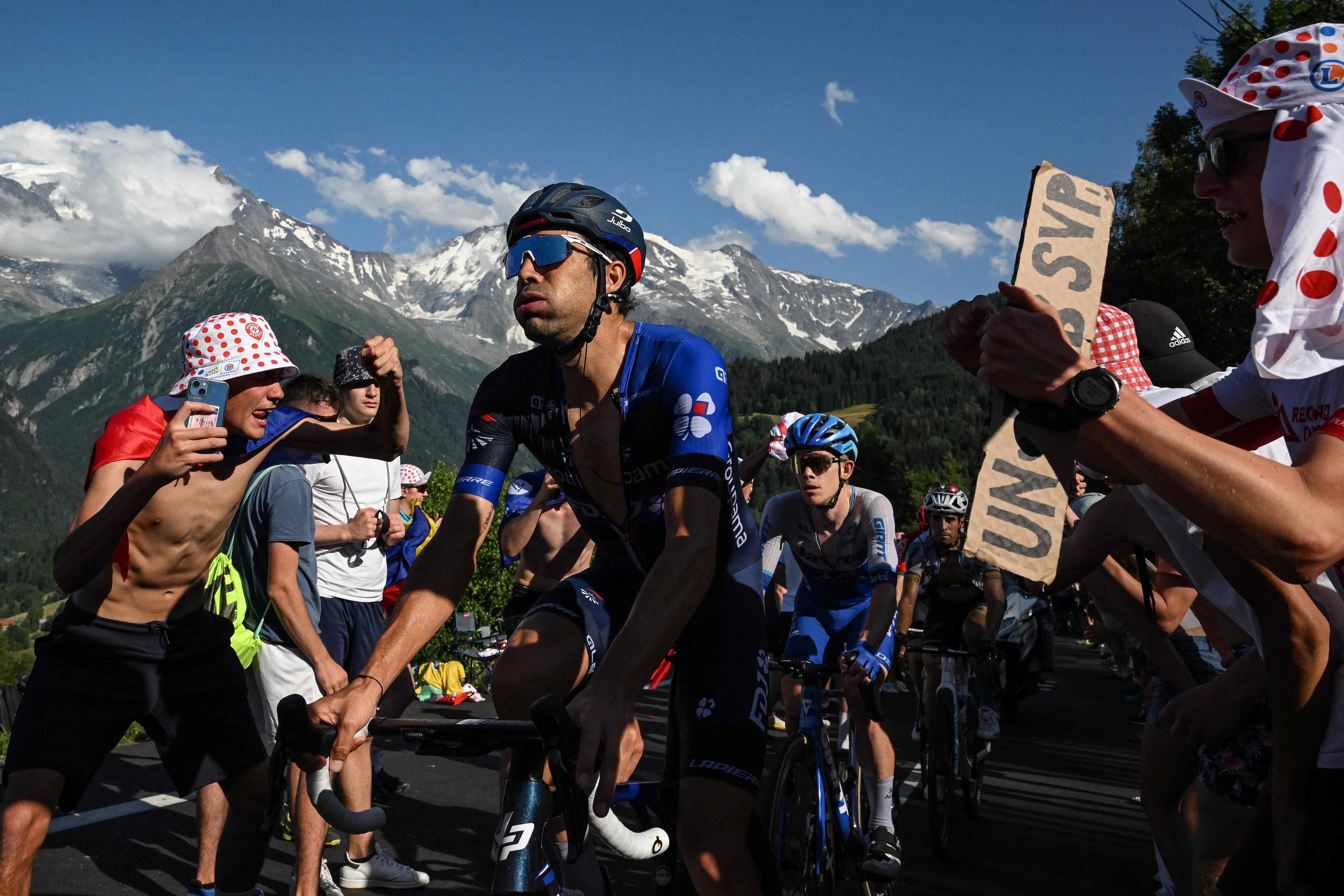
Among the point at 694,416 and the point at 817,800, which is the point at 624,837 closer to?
the point at 694,416

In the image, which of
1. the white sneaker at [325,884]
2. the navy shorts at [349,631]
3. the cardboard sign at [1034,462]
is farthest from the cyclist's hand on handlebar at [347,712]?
the navy shorts at [349,631]

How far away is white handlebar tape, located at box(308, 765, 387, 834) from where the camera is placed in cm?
185

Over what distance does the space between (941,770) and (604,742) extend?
5416mm

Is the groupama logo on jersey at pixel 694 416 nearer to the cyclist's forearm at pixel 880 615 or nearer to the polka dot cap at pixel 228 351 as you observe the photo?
the polka dot cap at pixel 228 351

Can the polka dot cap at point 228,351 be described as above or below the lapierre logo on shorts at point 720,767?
above

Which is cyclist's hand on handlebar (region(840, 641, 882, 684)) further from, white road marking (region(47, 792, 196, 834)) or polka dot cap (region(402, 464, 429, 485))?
polka dot cap (region(402, 464, 429, 485))

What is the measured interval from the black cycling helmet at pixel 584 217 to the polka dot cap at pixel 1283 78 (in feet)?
5.11

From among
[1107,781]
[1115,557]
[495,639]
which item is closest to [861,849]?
[1115,557]

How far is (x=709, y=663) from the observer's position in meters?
2.97

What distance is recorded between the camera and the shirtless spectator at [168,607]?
11.4ft

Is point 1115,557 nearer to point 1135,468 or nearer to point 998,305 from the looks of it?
point 998,305

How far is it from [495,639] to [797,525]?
1.83 metres

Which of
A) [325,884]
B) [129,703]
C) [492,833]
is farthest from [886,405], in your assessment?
[129,703]

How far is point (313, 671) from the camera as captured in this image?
17.4 ft
